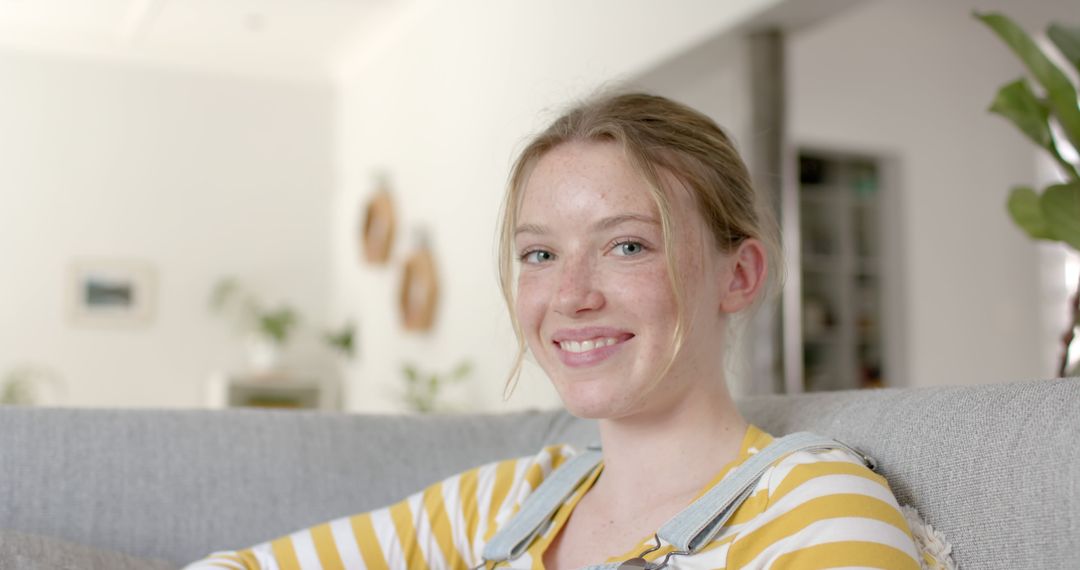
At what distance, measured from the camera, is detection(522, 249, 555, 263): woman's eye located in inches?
50.6

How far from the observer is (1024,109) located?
5.84 feet

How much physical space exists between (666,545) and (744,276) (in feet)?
1.19

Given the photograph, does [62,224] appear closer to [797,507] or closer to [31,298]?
[31,298]

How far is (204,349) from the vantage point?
7469 millimetres

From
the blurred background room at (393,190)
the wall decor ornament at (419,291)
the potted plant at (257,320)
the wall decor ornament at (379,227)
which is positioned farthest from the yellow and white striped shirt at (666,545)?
the potted plant at (257,320)

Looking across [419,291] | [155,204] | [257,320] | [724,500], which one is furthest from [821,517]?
[155,204]

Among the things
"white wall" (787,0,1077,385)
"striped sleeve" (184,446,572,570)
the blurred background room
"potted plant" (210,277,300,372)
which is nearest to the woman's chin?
"striped sleeve" (184,446,572,570)

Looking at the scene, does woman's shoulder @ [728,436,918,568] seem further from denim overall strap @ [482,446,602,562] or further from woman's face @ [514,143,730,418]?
denim overall strap @ [482,446,602,562]

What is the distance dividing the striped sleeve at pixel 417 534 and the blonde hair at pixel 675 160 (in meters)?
0.19

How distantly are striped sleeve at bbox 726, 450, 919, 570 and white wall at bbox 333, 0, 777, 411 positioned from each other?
2.79 metres

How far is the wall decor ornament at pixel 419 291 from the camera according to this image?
615 cm

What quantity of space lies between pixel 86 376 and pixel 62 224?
101cm

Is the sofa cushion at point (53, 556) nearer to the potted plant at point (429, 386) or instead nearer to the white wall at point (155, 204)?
the potted plant at point (429, 386)

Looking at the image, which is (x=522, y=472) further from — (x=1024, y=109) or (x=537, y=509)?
(x=1024, y=109)
